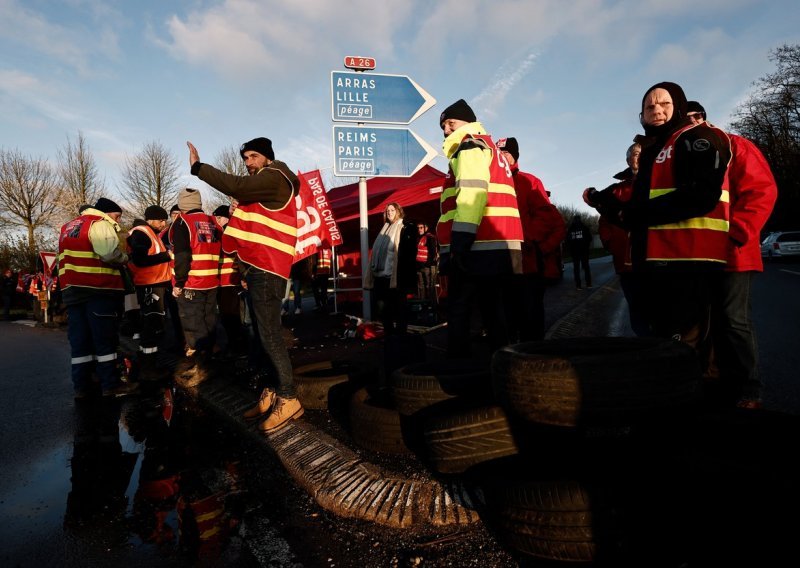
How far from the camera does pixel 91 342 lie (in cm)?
501

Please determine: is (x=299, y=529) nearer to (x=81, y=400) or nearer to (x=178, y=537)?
(x=178, y=537)

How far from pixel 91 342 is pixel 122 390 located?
572 millimetres

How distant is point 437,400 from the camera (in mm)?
2691

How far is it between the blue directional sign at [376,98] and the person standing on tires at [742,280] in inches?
229

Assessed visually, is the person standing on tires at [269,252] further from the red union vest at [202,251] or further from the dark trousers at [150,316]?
the dark trousers at [150,316]

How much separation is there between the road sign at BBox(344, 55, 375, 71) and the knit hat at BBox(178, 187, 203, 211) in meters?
3.60

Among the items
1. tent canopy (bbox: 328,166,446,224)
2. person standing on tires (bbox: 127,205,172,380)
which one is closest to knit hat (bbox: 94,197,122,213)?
person standing on tires (bbox: 127,205,172,380)

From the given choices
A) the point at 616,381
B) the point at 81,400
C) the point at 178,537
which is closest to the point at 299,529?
the point at 178,537

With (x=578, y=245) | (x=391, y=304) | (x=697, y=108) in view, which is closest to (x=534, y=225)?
(x=697, y=108)

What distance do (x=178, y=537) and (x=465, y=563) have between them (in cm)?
122

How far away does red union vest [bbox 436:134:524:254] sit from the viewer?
344cm

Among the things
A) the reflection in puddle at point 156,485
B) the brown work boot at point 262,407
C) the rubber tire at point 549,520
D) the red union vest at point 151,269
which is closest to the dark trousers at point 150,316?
the red union vest at point 151,269

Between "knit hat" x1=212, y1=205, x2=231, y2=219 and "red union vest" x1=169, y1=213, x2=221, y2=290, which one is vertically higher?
"knit hat" x1=212, y1=205, x2=231, y2=219

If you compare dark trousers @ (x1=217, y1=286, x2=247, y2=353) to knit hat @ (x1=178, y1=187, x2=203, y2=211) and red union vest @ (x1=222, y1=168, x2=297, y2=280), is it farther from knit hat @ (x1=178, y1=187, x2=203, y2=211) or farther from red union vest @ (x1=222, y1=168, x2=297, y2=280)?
red union vest @ (x1=222, y1=168, x2=297, y2=280)
